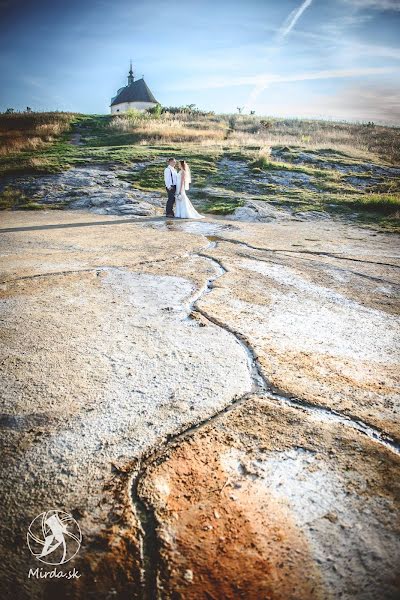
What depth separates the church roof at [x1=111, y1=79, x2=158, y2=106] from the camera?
1854 inches

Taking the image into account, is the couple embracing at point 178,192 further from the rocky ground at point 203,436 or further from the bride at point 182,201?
the rocky ground at point 203,436

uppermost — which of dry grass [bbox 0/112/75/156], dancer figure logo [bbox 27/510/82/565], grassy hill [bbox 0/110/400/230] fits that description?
dry grass [bbox 0/112/75/156]

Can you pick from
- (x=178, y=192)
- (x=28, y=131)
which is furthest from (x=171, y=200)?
(x=28, y=131)

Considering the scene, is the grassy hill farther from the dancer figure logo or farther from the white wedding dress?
the dancer figure logo

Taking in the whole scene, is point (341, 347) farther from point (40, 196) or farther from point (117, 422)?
point (40, 196)

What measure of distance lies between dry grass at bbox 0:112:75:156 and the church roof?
82.2 feet

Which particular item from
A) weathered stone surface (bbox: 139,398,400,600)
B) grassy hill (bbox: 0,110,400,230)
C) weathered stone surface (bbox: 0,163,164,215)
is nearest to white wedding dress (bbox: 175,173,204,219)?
weathered stone surface (bbox: 0,163,164,215)

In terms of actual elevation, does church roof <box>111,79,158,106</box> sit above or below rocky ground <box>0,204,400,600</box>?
above

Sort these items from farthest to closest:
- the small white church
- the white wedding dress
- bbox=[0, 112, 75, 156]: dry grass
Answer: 1. the small white church
2. bbox=[0, 112, 75, 156]: dry grass
3. the white wedding dress

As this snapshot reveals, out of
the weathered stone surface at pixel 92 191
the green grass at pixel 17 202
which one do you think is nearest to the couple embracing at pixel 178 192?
the weathered stone surface at pixel 92 191

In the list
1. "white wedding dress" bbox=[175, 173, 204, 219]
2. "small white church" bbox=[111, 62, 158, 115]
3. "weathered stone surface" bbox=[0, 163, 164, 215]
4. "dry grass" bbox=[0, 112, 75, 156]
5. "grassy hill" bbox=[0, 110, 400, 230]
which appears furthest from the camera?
"small white church" bbox=[111, 62, 158, 115]

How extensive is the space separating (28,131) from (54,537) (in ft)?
75.3

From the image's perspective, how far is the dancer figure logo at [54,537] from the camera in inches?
46.4

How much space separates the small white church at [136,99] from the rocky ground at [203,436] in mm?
51392
